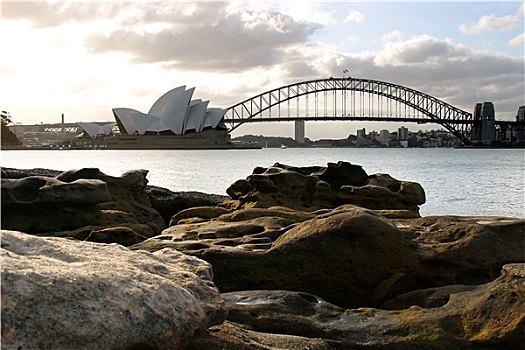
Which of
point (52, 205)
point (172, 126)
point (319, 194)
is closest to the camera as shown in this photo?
point (52, 205)

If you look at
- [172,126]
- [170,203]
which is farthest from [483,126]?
[170,203]

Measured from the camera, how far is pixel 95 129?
114 m

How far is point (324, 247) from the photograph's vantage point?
615cm

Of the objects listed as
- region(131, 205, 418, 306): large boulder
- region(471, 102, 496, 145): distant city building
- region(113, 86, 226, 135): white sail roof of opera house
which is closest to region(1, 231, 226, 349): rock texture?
region(131, 205, 418, 306): large boulder

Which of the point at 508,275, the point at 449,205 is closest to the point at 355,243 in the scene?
the point at 508,275

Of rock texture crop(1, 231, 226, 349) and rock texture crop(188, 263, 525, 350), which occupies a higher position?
rock texture crop(1, 231, 226, 349)

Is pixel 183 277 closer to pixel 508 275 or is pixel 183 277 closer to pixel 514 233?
pixel 508 275

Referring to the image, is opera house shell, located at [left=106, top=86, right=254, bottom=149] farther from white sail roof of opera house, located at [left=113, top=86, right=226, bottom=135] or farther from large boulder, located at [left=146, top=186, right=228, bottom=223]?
large boulder, located at [left=146, top=186, right=228, bottom=223]

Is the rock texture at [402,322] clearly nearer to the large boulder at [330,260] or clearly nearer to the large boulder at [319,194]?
the large boulder at [330,260]

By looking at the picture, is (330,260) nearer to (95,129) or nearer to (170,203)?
(170,203)

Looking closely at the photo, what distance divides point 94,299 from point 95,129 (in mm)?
115223

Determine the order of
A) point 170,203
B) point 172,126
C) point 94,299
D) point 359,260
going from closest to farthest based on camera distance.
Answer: point 94,299
point 359,260
point 170,203
point 172,126

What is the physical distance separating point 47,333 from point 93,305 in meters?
0.25

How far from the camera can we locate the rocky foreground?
299 cm
